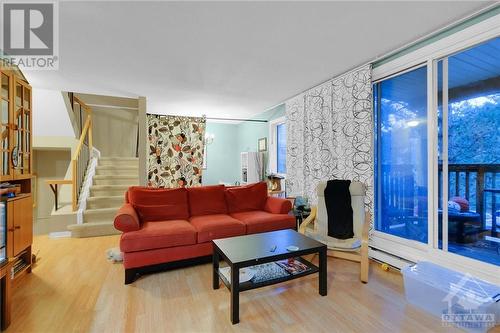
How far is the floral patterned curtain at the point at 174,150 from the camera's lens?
4062 mm

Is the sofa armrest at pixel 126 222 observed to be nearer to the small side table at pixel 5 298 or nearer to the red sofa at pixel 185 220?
the red sofa at pixel 185 220

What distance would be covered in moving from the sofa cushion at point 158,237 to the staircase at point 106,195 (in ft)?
5.74

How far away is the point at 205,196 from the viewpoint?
128 inches

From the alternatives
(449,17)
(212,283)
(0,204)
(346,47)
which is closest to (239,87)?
(346,47)

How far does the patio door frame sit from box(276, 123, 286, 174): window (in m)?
2.28

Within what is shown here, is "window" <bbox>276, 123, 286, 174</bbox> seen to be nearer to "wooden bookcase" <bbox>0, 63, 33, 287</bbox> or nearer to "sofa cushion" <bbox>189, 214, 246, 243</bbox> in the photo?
"sofa cushion" <bbox>189, 214, 246, 243</bbox>

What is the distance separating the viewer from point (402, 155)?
271cm

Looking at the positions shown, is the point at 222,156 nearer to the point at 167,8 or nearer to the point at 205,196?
the point at 205,196

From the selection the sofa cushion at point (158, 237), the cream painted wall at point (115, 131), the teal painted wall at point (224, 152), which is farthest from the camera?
the teal painted wall at point (224, 152)

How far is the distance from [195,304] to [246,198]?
170cm

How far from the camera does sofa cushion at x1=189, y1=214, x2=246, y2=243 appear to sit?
2.62m

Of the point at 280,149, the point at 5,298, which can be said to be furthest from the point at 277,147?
the point at 5,298

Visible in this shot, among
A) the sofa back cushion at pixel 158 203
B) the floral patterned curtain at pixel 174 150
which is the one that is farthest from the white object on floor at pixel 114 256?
the floral patterned curtain at pixel 174 150

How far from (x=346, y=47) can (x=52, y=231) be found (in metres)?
4.92
